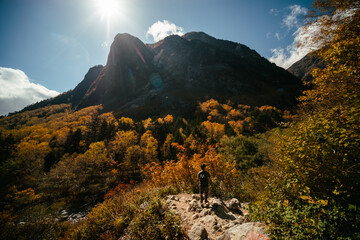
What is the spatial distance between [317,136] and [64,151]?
200 ft

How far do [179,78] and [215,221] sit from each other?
494ft

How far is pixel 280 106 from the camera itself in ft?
339

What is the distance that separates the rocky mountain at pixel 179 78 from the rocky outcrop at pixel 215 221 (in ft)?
362

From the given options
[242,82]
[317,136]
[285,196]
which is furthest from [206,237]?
[242,82]

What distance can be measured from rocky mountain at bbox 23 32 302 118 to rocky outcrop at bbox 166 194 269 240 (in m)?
110

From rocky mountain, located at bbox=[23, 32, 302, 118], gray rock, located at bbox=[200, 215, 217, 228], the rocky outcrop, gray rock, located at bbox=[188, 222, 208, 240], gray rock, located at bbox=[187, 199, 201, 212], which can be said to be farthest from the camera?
rocky mountain, located at bbox=[23, 32, 302, 118]

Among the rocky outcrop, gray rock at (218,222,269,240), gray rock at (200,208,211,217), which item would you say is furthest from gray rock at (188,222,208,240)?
gray rock at (200,208,211,217)

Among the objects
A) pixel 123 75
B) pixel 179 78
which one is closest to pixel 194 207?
pixel 179 78

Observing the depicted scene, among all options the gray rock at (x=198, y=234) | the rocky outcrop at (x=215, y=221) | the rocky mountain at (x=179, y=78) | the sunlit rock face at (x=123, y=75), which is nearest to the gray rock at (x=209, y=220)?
the rocky outcrop at (x=215, y=221)

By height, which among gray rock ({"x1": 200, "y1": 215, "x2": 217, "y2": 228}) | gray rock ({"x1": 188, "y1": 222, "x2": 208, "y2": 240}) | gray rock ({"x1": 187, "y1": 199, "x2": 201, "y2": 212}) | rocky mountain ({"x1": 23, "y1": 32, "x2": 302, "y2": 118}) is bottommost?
gray rock ({"x1": 187, "y1": 199, "x2": 201, "y2": 212})

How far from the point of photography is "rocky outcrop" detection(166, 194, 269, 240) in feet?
12.1

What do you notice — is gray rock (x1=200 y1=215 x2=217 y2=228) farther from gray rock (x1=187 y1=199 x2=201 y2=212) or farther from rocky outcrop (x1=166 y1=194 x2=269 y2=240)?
gray rock (x1=187 y1=199 x2=201 y2=212)

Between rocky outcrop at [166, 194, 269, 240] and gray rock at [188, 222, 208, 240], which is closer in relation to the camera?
rocky outcrop at [166, 194, 269, 240]

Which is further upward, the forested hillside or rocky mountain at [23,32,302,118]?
rocky mountain at [23,32,302,118]
